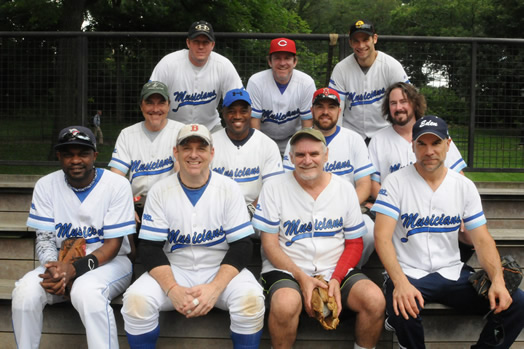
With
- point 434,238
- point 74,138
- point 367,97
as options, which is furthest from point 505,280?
point 74,138

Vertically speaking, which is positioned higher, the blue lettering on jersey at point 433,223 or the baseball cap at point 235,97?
the baseball cap at point 235,97

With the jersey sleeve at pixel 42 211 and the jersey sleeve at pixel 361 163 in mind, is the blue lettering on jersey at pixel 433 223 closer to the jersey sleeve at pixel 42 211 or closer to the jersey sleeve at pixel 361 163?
the jersey sleeve at pixel 361 163

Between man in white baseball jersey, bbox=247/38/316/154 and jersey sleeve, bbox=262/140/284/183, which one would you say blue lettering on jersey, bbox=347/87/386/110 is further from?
jersey sleeve, bbox=262/140/284/183

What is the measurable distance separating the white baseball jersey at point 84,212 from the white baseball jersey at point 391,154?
2028 mm

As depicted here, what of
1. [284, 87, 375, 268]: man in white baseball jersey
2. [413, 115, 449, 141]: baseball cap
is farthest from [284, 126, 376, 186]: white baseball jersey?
[413, 115, 449, 141]: baseball cap

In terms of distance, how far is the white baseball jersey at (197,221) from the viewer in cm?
332

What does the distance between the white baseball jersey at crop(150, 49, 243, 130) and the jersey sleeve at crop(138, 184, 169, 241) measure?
169 centimetres

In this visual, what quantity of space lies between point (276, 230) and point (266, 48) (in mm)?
2628

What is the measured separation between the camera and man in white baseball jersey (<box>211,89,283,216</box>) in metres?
4.14

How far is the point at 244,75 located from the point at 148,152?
1697 mm

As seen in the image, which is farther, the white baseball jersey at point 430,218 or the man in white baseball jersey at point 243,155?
the man in white baseball jersey at point 243,155

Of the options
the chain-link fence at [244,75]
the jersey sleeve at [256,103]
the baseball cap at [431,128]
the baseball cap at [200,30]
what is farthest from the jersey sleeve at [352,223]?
the chain-link fence at [244,75]

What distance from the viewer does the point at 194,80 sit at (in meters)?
4.85

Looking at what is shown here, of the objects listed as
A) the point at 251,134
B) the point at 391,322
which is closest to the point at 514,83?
the point at 251,134
